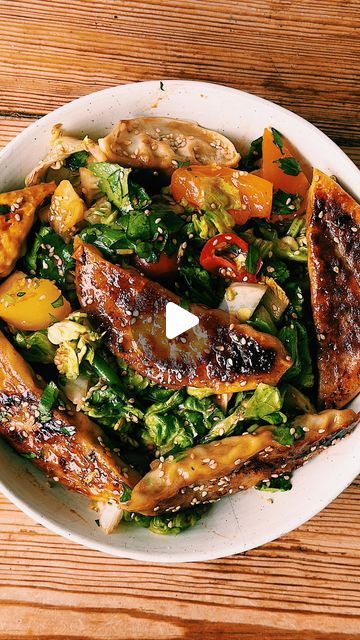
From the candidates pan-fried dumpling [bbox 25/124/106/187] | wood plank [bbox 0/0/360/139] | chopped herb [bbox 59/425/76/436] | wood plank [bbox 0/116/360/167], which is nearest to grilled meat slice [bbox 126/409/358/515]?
chopped herb [bbox 59/425/76/436]

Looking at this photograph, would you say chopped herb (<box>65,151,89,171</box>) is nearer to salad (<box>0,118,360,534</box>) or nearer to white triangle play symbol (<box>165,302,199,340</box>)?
salad (<box>0,118,360,534</box>)

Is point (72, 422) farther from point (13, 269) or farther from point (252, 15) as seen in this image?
point (252, 15)

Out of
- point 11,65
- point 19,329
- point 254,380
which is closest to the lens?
point 254,380

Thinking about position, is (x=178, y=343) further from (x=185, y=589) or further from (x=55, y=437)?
(x=185, y=589)

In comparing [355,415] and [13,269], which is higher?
[13,269]

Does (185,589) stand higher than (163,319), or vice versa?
(163,319)

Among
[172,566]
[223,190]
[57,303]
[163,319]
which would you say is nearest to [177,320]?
[163,319]

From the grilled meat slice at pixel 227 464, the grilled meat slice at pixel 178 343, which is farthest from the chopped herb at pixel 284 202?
the grilled meat slice at pixel 227 464

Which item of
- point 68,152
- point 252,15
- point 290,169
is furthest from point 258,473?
point 252,15
